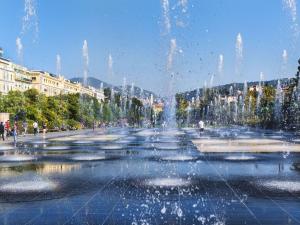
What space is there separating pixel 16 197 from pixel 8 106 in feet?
145

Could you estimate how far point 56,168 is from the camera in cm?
1349

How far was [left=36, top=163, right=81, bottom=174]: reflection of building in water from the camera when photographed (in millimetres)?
12781

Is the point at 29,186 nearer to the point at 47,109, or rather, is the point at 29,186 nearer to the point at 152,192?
the point at 152,192

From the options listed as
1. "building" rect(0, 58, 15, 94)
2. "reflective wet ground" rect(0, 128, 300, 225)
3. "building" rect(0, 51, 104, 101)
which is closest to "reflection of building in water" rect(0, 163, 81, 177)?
"reflective wet ground" rect(0, 128, 300, 225)

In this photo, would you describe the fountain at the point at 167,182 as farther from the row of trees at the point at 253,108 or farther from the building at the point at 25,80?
the building at the point at 25,80

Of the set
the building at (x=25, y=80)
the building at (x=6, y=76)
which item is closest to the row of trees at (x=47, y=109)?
the building at (x=25, y=80)

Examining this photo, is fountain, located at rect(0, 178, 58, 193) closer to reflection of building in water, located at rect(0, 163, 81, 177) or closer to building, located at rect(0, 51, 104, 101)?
reflection of building in water, located at rect(0, 163, 81, 177)

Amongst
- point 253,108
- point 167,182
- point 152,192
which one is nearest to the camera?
point 152,192

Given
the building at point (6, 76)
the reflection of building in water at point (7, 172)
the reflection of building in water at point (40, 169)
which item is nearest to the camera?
the reflection of building in water at point (7, 172)

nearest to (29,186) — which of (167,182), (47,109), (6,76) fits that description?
(167,182)

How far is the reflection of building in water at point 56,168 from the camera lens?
12781mm

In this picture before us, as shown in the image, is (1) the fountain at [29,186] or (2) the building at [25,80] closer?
(1) the fountain at [29,186]

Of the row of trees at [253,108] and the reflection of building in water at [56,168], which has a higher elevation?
the row of trees at [253,108]

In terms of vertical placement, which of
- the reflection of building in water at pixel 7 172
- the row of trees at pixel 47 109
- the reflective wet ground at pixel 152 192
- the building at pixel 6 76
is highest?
the building at pixel 6 76
